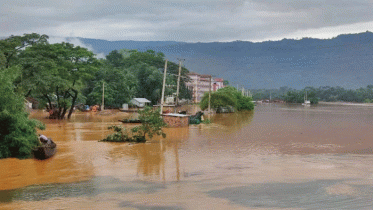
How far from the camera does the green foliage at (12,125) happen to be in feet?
63.0

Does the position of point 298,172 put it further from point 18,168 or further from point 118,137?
point 118,137

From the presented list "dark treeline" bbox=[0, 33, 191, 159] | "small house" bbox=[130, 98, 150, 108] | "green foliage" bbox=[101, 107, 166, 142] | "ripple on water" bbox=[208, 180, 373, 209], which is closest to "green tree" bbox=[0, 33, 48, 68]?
"dark treeline" bbox=[0, 33, 191, 159]

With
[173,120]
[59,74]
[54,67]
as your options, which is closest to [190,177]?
[173,120]

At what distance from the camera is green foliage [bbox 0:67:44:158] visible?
19.2 metres

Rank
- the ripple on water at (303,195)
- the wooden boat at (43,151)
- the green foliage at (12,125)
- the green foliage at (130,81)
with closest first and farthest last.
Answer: the ripple on water at (303,195)
the green foliage at (12,125)
the wooden boat at (43,151)
the green foliage at (130,81)

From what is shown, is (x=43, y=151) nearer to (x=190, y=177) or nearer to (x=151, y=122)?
(x=190, y=177)

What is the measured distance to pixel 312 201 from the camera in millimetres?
12836

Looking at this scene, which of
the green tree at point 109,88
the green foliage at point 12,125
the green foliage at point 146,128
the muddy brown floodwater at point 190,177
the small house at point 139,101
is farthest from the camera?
the small house at point 139,101

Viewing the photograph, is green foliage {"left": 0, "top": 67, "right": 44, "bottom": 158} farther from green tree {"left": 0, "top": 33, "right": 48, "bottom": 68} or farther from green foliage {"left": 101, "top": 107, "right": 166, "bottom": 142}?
green tree {"left": 0, "top": 33, "right": 48, "bottom": 68}

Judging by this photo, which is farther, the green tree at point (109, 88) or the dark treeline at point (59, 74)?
the green tree at point (109, 88)

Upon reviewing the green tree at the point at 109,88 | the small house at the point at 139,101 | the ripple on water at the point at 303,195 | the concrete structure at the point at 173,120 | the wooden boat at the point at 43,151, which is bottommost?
the ripple on water at the point at 303,195

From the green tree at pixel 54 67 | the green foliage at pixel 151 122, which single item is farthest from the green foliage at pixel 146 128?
the green tree at pixel 54 67

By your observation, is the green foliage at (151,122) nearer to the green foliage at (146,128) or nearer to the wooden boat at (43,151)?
the green foliage at (146,128)

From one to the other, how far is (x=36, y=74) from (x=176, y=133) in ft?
38.7
